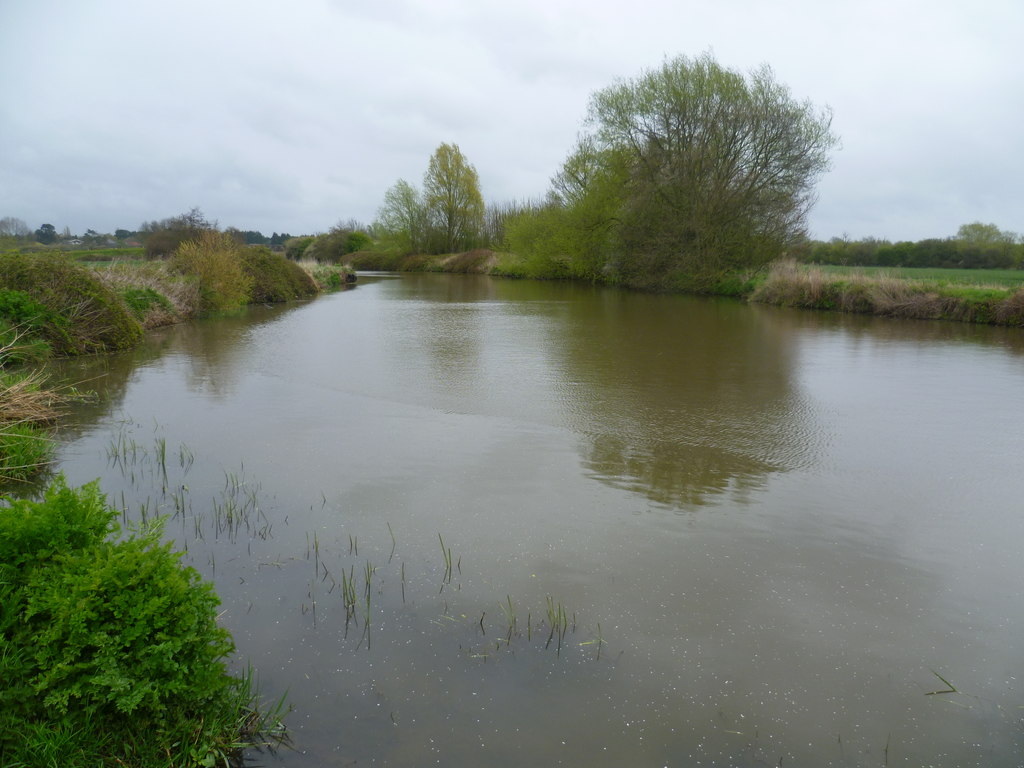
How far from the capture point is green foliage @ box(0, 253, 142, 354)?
10.0m

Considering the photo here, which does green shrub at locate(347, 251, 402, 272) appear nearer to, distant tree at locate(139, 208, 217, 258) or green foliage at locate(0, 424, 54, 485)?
distant tree at locate(139, 208, 217, 258)

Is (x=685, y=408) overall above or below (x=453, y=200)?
below

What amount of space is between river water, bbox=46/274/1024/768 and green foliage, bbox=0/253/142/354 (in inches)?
60.6

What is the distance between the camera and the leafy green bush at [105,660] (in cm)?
218

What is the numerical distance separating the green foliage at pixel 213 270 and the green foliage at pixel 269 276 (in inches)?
60.8

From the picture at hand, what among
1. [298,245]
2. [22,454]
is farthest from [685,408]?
[298,245]

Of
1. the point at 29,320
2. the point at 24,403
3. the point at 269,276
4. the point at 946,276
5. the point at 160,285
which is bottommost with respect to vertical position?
the point at 24,403

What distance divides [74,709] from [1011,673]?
3951 millimetres

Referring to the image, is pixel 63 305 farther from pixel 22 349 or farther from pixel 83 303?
pixel 22 349

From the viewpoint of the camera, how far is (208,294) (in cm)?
1792

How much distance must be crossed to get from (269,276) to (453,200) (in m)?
34.7

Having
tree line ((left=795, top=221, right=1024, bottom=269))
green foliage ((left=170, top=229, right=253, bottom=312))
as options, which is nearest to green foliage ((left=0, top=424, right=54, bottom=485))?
green foliage ((left=170, top=229, right=253, bottom=312))

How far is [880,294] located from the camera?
18406mm

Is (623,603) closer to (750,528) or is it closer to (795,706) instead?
(795,706)
